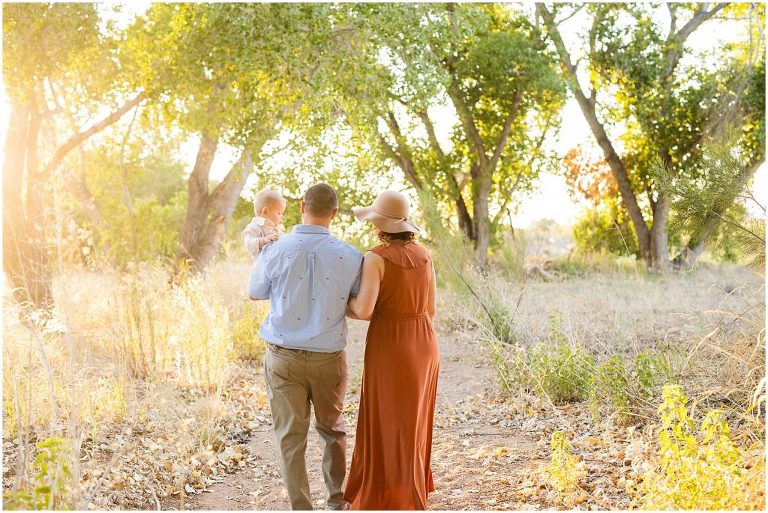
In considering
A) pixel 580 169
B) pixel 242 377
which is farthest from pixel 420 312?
pixel 580 169

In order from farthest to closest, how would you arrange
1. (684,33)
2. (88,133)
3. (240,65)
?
(684,33) < (88,133) < (240,65)

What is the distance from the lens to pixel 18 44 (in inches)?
318

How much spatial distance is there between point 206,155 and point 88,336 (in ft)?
14.9

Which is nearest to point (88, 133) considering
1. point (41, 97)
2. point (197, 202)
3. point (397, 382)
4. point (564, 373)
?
point (41, 97)

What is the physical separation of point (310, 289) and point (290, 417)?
687mm

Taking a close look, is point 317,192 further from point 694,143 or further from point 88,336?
point 694,143

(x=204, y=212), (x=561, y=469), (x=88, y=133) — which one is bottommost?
(x=561, y=469)

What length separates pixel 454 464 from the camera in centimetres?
539

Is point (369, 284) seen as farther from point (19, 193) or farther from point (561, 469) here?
point (19, 193)

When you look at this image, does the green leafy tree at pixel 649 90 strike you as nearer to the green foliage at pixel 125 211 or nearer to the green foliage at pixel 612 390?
the green foliage at pixel 125 211

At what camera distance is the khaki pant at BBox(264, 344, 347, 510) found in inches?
157

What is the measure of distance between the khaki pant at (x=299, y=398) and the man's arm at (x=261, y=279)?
290mm

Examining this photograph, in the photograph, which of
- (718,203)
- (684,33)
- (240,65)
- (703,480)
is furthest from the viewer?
(684,33)

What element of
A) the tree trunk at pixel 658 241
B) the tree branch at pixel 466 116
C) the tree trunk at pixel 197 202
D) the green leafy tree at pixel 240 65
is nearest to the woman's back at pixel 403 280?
the green leafy tree at pixel 240 65
